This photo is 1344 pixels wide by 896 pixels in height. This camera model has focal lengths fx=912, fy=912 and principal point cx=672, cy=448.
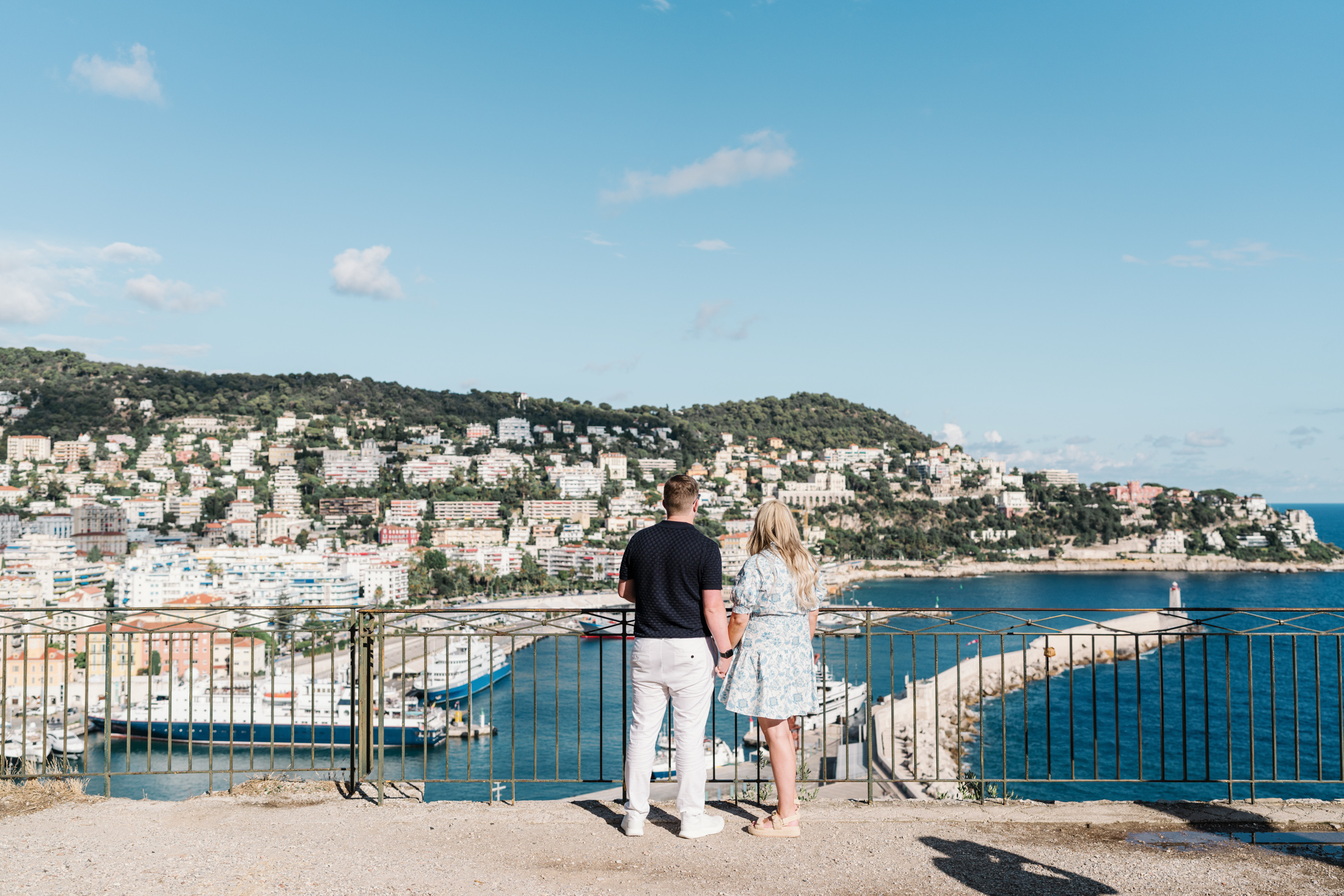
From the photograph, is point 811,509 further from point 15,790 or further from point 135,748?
point 15,790

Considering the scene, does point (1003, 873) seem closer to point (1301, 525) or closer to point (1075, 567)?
point (1075, 567)

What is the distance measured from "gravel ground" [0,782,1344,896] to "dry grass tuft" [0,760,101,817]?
8 centimetres

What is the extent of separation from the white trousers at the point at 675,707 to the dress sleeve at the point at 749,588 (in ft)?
0.57

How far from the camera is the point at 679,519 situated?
298 centimetres

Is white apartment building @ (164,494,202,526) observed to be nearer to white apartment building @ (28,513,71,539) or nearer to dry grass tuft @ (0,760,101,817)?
white apartment building @ (28,513,71,539)

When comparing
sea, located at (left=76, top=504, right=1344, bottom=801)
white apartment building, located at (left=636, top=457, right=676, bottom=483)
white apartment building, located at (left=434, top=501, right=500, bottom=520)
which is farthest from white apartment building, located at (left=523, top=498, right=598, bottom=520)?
sea, located at (left=76, top=504, right=1344, bottom=801)

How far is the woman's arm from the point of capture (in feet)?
9.72

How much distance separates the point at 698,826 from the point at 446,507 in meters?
91.1

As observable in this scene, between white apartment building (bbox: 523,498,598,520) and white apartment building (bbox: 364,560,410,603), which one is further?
white apartment building (bbox: 523,498,598,520)

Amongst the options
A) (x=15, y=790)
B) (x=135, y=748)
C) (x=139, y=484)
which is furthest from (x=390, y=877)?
(x=139, y=484)

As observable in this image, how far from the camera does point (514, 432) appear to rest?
12281cm

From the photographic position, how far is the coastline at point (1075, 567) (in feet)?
270

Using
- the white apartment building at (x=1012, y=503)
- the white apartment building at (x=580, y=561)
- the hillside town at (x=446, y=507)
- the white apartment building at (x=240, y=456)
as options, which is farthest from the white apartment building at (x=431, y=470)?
the white apartment building at (x=1012, y=503)

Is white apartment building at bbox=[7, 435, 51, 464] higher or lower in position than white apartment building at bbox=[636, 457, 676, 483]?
higher
